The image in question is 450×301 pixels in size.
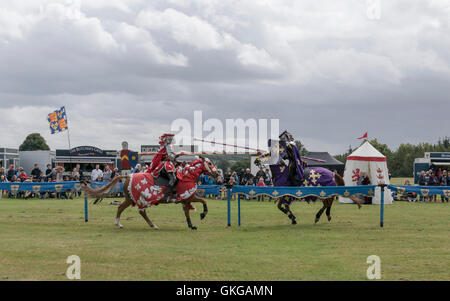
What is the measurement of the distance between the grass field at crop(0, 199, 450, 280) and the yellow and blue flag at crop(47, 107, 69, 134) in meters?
20.9

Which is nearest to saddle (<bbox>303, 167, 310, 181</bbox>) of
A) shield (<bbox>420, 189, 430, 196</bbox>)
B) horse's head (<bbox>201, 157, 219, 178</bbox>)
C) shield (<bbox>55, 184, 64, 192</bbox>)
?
horse's head (<bbox>201, 157, 219, 178</bbox>)

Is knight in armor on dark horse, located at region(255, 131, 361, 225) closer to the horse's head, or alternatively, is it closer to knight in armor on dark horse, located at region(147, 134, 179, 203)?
the horse's head

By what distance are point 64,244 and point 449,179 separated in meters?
25.6

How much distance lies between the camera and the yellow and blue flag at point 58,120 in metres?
39.8

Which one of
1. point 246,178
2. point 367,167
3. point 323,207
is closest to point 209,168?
point 323,207

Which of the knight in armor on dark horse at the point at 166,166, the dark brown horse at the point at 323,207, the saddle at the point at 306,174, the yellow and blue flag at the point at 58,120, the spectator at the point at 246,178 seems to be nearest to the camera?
the knight in armor on dark horse at the point at 166,166

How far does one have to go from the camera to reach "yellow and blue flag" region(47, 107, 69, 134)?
39750mm

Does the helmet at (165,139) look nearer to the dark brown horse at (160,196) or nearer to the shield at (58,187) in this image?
the dark brown horse at (160,196)

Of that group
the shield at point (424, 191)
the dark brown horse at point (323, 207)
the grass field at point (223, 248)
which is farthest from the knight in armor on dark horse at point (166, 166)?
the shield at point (424, 191)

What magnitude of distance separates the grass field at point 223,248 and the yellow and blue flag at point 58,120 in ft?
68.7

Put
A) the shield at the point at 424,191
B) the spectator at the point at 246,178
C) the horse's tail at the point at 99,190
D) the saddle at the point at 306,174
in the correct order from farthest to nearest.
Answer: the spectator at the point at 246,178, the saddle at the point at 306,174, the shield at the point at 424,191, the horse's tail at the point at 99,190

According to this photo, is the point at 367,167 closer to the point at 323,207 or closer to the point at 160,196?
the point at 323,207

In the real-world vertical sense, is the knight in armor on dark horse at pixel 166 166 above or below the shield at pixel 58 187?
above
